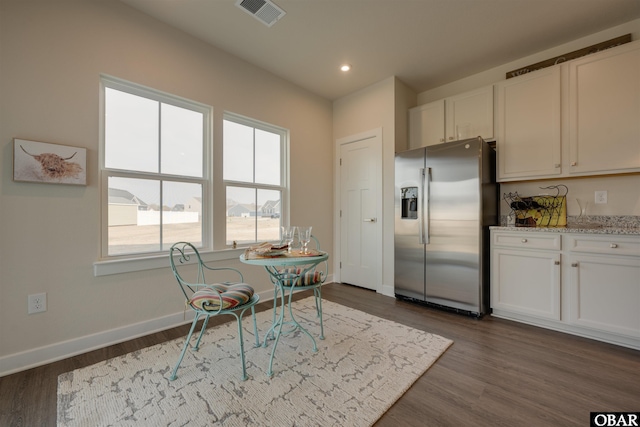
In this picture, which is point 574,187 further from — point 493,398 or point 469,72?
point 493,398

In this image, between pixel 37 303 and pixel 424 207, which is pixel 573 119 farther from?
pixel 37 303

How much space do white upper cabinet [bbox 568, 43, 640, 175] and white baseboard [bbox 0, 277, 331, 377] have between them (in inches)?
163

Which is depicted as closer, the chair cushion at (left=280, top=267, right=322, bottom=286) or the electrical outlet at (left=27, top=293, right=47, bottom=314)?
the electrical outlet at (left=27, top=293, right=47, bottom=314)

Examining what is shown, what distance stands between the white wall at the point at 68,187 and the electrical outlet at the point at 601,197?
Answer: 415 centimetres

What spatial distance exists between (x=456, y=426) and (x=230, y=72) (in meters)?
3.63

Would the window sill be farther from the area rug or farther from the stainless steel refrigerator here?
the stainless steel refrigerator

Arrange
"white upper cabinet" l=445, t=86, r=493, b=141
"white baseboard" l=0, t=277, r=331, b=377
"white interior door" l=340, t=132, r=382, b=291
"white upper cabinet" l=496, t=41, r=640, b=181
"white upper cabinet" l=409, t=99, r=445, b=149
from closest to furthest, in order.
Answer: "white baseboard" l=0, t=277, r=331, b=377 < "white upper cabinet" l=496, t=41, r=640, b=181 < "white upper cabinet" l=445, t=86, r=493, b=141 < "white upper cabinet" l=409, t=99, r=445, b=149 < "white interior door" l=340, t=132, r=382, b=291

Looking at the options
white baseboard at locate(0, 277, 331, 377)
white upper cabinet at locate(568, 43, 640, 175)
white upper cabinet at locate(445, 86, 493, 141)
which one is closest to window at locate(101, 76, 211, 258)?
white baseboard at locate(0, 277, 331, 377)

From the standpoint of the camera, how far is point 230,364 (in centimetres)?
184

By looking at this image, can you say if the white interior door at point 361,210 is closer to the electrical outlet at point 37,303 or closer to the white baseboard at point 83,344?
the white baseboard at point 83,344

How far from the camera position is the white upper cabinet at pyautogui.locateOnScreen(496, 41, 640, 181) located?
2270 mm

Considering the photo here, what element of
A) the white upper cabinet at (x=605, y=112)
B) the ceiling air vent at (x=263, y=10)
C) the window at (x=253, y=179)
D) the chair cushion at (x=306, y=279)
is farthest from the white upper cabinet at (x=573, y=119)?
the window at (x=253, y=179)

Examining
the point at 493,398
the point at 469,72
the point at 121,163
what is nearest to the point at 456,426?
the point at 493,398

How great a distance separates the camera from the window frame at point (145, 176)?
86.0 inches
